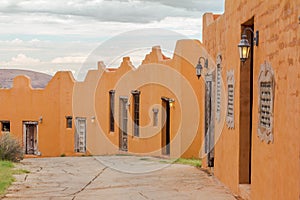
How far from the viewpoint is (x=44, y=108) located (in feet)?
78.5

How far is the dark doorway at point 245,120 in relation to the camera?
8.83 m

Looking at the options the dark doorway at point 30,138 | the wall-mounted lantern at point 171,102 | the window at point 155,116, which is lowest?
the dark doorway at point 30,138

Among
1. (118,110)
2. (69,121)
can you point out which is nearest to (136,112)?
(118,110)

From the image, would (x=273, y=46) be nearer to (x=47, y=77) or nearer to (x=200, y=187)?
(x=200, y=187)

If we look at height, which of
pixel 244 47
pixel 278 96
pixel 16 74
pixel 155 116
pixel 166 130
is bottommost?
pixel 166 130

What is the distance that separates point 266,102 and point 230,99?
2872 millimetres

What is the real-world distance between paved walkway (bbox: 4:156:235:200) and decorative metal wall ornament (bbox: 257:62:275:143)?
2175mm

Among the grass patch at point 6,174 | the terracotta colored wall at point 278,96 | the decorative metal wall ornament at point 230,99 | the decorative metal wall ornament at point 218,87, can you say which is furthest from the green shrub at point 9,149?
the terracotta colored wall at point 278,96

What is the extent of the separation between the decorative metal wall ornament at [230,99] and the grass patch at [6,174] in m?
4.27

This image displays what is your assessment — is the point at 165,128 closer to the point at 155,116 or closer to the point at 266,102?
the point at 155,116

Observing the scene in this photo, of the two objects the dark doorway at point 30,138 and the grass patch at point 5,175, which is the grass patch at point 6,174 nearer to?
the grass patch at point 5,175

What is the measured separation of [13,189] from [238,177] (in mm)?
4045

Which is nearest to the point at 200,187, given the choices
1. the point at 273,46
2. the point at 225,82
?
the point at 225,82

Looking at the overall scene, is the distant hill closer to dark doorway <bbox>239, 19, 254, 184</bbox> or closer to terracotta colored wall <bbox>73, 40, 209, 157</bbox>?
A: terracotta colored wall <bbox>73, 40, 209, 157</bbox>
